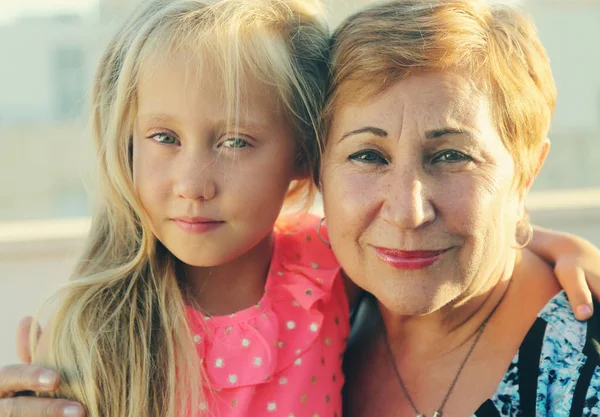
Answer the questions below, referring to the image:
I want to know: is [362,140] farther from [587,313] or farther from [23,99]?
[23,99]

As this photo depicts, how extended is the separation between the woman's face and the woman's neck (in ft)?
0.43

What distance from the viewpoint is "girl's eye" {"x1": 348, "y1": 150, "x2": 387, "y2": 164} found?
1825mm

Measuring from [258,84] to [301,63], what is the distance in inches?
6.0

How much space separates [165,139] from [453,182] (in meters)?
0.69

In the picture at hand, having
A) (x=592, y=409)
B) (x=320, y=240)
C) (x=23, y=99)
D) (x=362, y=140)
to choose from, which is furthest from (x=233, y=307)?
(x=23, y=99)

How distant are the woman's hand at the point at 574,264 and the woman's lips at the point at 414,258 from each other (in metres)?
0.35

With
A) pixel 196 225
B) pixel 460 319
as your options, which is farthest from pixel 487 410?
pixel 196 225

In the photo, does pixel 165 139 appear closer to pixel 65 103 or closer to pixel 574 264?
pixel 574 264

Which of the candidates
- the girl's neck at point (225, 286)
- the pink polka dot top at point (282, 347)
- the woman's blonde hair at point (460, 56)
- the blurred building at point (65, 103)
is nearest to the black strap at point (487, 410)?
the pink polka dot top at point (282, 347)

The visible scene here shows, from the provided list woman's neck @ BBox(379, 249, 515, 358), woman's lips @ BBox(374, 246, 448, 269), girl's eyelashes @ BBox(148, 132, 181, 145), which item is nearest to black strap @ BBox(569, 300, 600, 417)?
woman's neck @ BBox(379, 249, 515, 358)

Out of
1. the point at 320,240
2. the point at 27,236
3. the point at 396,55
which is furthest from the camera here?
the point at 27,236

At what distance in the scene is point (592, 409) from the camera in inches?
64.9

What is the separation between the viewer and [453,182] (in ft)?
5.83

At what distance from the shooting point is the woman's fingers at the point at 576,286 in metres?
1.83
